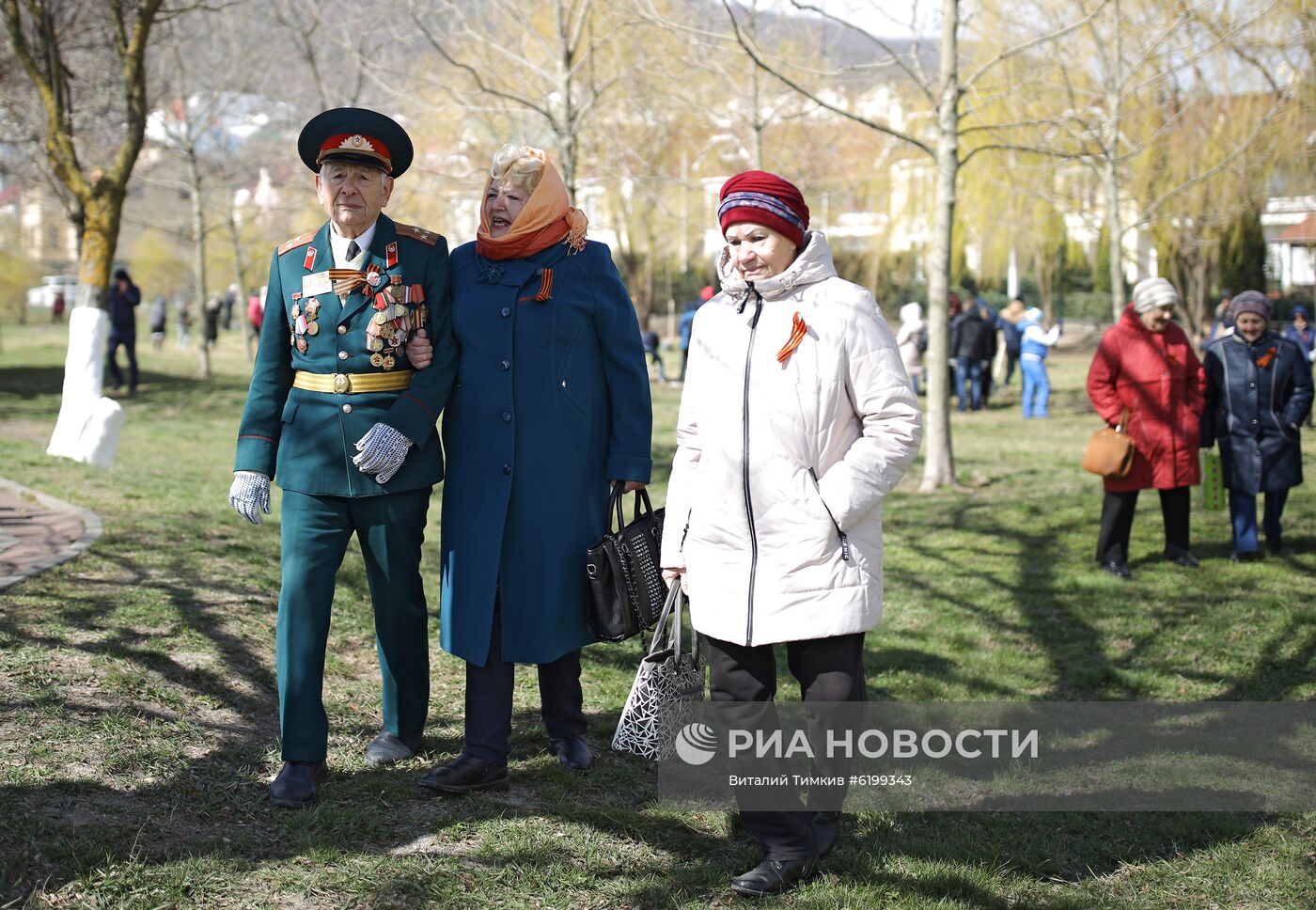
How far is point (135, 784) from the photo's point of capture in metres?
4.00

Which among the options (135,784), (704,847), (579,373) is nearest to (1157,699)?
(704,847)

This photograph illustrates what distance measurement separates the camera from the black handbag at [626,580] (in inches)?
164

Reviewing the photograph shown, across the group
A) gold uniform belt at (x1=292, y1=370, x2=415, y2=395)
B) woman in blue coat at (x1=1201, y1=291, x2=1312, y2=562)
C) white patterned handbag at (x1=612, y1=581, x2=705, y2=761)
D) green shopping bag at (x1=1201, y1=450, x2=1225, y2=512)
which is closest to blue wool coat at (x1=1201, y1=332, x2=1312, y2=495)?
woman in blue coat at (x1=1201, y1=291, x2=1312, y2=562)

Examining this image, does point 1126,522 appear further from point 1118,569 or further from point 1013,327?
point 1013,327

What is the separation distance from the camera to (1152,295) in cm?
768

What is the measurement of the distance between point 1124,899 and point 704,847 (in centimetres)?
119

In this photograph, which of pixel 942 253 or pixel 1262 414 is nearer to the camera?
pixel 1262 414

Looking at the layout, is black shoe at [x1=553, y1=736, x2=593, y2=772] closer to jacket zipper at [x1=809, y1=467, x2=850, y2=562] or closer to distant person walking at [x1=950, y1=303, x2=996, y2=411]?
jacket zipper at [x1=809, y1=467, x2=850, y2=562]

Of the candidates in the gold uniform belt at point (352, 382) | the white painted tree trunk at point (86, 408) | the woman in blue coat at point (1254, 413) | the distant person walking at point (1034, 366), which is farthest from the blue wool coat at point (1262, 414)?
the distant person walking at point (1034, 366)

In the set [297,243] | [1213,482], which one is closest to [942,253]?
[1213,482]

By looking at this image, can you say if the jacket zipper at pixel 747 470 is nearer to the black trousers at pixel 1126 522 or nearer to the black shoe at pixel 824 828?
the black shoe at pixel 824 828

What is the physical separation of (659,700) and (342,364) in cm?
144

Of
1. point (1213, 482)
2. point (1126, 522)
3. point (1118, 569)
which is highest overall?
point (1213, 482)

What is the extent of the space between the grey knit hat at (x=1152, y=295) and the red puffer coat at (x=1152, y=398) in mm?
109
